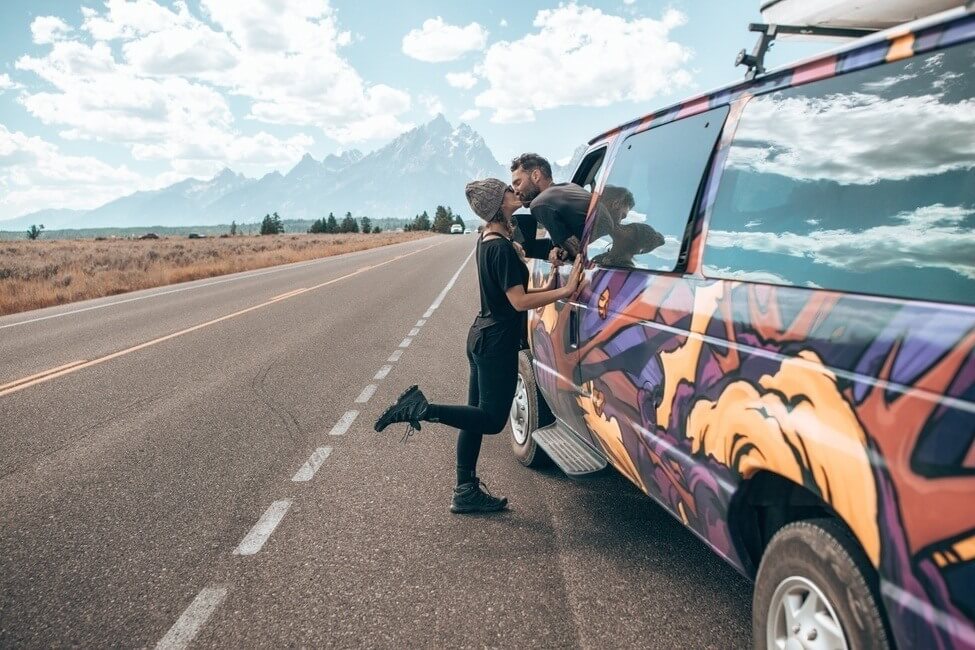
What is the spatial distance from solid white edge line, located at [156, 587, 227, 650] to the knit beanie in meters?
2.28

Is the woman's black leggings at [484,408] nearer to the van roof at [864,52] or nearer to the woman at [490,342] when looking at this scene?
the woman at [490,342]

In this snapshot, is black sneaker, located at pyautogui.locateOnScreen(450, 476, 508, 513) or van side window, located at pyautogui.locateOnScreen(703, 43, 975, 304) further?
black sneaker, located at pyautogui.locateOnScreen(450, 476, 508, 513)

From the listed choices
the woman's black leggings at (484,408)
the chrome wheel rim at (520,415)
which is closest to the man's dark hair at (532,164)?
the woman's black leggings at (484,408)

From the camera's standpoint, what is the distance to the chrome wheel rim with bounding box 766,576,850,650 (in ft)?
6.15

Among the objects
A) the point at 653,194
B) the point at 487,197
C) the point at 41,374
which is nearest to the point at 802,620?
the point at 653,194

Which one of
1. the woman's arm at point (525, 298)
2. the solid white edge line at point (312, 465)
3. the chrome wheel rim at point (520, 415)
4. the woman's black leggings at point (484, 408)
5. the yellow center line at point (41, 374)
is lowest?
the yellow center line at point (41, 374)

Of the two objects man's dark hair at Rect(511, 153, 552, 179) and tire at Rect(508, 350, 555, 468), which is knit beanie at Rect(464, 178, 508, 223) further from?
tire at Rect(508, 350, 555, 468)

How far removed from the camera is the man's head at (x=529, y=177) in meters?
4.62

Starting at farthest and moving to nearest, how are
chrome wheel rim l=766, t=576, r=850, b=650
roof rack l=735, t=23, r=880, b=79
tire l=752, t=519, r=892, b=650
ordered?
roof rack l=735, t=23, r=880, b=79 → chrome wheel rim l=766, t=576, r=850, b=650 → tire l=752, t=519, r=892, b=650

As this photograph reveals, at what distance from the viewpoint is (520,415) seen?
500cm

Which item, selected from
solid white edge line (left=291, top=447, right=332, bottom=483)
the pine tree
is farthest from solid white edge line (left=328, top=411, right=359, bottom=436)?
the pine tree

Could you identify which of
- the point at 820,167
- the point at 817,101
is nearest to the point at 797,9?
the point at 817,101

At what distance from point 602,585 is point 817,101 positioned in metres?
2.19

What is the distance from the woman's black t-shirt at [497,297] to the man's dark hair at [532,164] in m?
0.88
